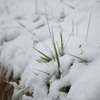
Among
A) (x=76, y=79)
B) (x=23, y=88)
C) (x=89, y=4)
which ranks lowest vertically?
(x=23, y=88)

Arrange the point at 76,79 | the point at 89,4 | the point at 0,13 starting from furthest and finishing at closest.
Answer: the point at 0,13, the point at 89,4, the point at 76,79

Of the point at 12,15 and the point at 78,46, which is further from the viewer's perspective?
the point at 12,15

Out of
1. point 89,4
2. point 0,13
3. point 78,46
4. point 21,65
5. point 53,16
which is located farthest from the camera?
point 0,13

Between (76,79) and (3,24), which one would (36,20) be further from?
(76,79)

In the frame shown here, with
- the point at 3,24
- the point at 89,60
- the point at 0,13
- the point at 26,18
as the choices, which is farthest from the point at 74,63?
the point at 0,13

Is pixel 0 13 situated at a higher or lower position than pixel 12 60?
higher

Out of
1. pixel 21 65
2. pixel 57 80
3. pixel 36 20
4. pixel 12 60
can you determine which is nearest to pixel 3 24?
pixel 36 20

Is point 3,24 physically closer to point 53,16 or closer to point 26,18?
point 26,18
